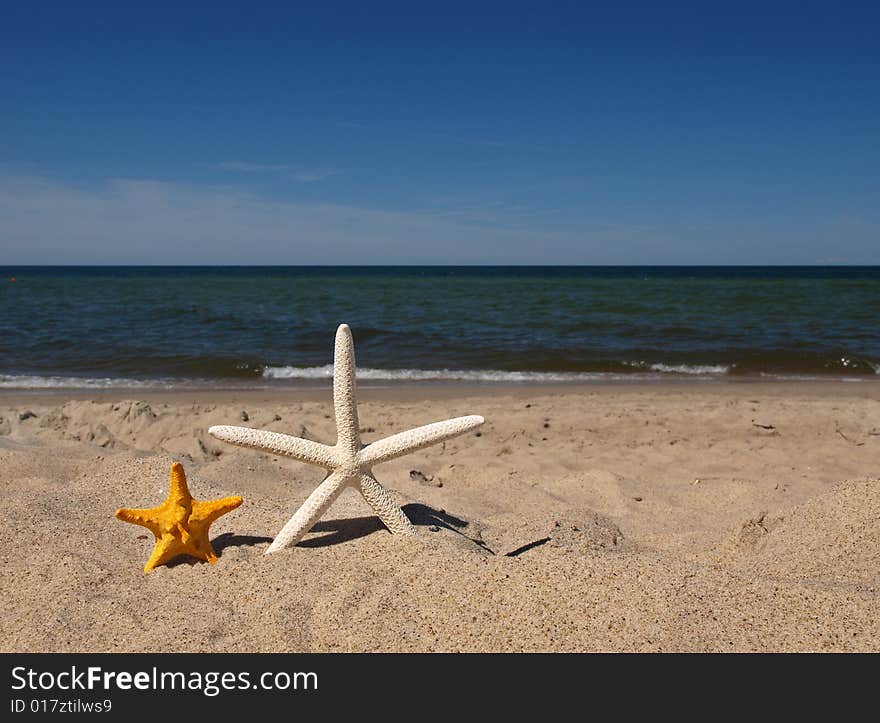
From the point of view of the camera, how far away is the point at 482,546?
13.7 ft

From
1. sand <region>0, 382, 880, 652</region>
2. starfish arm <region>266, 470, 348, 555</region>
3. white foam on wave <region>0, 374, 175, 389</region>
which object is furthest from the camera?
white foam on wave <region>0, 374, 175, 389</region>

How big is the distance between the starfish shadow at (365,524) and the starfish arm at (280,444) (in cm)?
49

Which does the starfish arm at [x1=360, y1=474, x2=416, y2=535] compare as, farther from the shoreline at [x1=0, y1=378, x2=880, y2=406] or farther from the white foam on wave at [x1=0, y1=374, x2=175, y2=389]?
the white foam on wave at [x1=0, y1=374, x2=175, y2=389]

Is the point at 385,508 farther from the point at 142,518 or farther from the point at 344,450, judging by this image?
the point at 142,518

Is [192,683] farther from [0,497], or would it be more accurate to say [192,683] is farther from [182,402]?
[182,402]

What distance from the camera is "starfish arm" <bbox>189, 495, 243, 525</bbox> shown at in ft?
12.4

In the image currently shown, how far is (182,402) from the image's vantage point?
394 inches

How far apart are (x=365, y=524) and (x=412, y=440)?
0.72 m

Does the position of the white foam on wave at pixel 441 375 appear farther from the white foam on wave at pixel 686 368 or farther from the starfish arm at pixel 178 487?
the starfish arm at pixel 178 487

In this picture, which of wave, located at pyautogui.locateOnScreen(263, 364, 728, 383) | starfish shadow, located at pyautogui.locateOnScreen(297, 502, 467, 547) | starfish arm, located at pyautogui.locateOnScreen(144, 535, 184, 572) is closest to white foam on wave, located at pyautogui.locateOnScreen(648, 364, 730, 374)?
wave, located at pyautogui.locateOnScreen(263, 364, 728, 383)

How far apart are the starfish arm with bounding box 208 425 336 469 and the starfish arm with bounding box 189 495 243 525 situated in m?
0.35

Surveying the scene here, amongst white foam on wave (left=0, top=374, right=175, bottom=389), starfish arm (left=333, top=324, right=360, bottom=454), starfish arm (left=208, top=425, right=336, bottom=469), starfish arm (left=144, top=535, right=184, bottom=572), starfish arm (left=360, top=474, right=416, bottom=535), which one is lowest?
white foam on wave (left=0, top=374, right=175, bottom=389)

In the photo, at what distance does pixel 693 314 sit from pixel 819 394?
12.7 metres

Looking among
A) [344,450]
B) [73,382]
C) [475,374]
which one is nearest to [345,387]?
[344,450]
